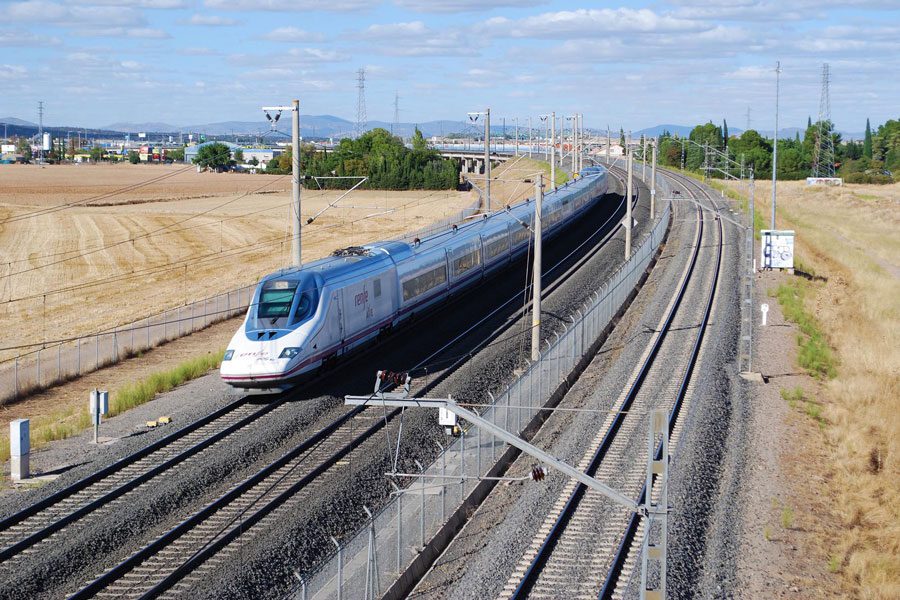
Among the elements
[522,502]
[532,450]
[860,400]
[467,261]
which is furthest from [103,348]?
[860,400]

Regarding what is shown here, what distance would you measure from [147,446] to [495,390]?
10.6 metres

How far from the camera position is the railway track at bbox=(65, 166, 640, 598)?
→ 17688mm

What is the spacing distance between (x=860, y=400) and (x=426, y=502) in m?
17.9

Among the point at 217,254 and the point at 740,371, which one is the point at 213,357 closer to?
the point at 740,371

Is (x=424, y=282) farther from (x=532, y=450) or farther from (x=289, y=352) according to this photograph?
(x=532, y=450)

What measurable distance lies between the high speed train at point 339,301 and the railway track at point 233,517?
2.50 metres

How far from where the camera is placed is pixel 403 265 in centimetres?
3688

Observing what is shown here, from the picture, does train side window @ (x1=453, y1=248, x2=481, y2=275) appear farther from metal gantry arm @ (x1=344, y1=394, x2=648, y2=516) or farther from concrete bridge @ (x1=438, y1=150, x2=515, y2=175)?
concrete bridge @ (x1=438, y1=150, x2=515, y2=175)

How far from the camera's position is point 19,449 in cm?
2259

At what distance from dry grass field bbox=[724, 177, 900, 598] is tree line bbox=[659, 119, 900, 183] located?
245 feet

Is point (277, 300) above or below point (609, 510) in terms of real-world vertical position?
above

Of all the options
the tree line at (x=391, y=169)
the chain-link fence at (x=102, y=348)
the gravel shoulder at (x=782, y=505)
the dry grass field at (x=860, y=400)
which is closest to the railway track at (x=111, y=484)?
the chain-link fence at (x=102, y=348)

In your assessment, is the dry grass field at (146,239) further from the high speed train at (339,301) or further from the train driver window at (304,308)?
the train driver window at (304,308)

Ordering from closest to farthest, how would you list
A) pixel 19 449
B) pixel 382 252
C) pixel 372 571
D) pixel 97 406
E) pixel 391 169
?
pixel 372 571, pixel 19 449, pixel 97 406, pixel 382 252, pixel 391 169
